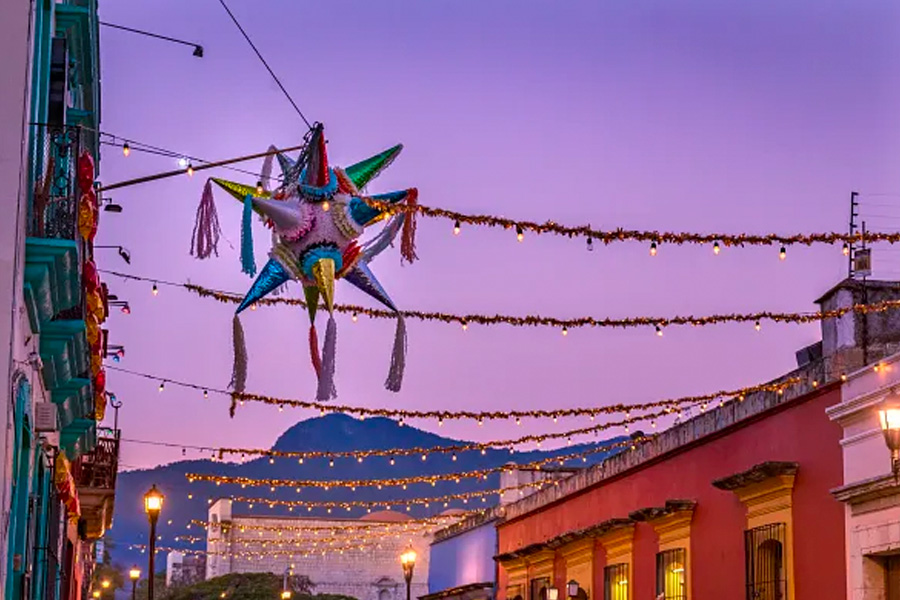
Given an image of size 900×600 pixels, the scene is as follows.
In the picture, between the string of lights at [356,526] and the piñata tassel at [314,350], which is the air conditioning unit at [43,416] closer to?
the piñata tassel at [314,350]

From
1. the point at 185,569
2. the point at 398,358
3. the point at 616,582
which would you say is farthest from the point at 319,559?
the point at 398,358

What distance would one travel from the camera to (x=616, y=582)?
25562 millimetres

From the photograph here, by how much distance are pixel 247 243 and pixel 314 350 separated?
4.23ft

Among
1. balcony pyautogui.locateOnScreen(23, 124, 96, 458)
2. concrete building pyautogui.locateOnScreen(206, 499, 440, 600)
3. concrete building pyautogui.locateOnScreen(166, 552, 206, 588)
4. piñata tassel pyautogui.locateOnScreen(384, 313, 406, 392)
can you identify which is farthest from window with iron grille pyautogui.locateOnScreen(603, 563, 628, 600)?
concrete building pyautogui.locateOnScreen(166, 552, 206, 588)

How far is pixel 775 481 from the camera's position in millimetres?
18672

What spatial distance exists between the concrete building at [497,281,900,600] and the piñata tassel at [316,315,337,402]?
18.3 ft

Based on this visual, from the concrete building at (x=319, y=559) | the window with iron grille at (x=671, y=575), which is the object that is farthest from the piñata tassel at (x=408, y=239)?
the concrete building at (x=319, y=559)

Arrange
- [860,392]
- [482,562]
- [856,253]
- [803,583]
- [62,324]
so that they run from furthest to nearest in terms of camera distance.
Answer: [482,562]
[856,253]
[803,583]
[860,392]
[62,324]

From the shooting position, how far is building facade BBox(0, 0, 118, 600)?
1123 centimetres

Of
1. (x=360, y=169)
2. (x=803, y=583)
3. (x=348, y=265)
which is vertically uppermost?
(x=360, y=169)

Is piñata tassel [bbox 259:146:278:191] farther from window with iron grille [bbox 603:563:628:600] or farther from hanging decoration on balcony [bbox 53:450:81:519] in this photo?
window with iron grille [bbox 603:563:628:600]

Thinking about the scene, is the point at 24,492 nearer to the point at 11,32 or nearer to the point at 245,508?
the point at 11,32

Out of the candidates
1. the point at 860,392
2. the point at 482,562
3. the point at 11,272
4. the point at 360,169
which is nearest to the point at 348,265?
the point at 360,169

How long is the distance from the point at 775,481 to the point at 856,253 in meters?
3.30
